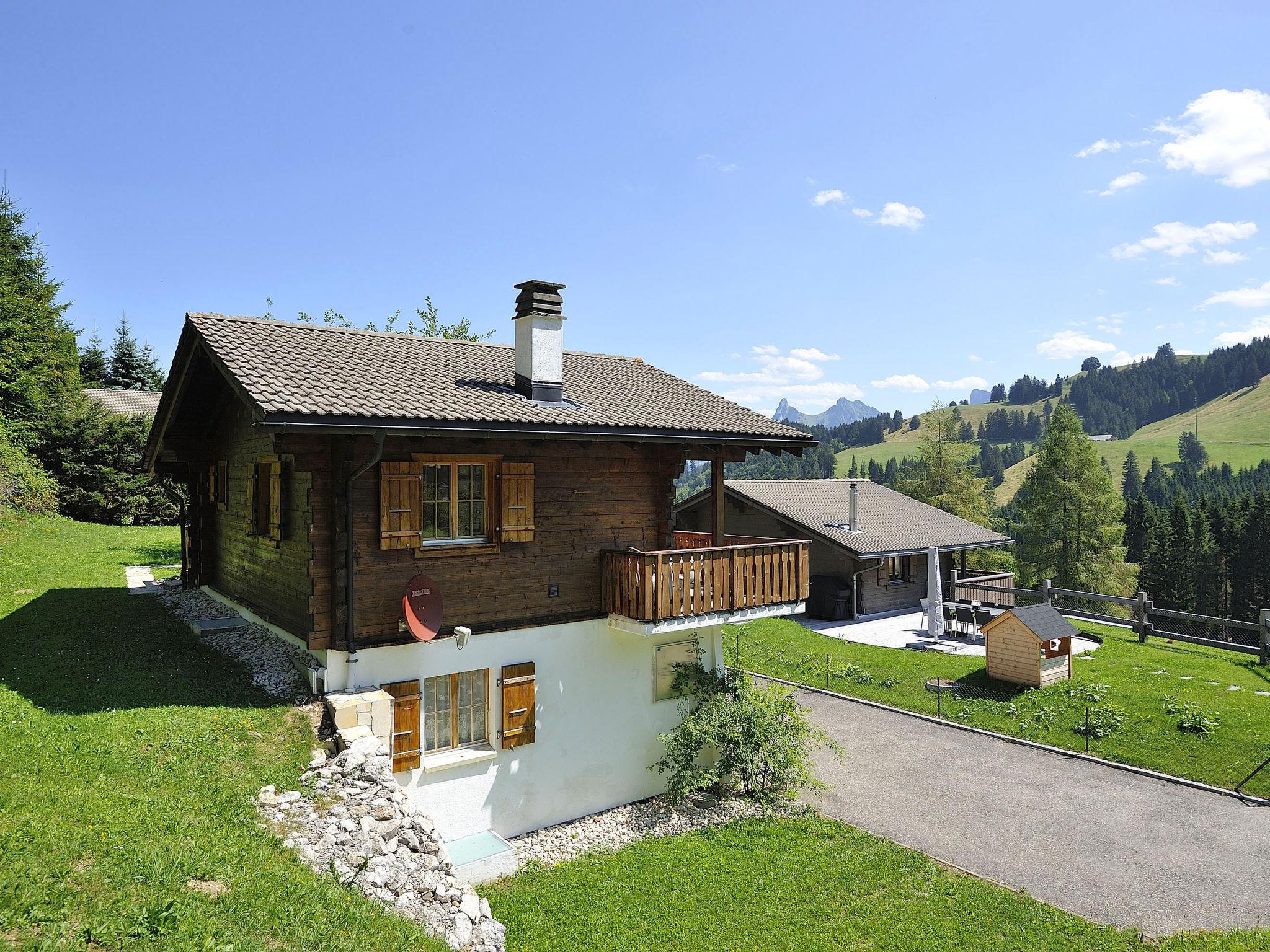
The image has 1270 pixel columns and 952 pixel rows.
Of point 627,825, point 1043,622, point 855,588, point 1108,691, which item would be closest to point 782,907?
point 627,825

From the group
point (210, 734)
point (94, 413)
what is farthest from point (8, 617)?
point (94, 413)

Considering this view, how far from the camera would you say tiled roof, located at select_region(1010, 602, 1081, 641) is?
1731 centimetres

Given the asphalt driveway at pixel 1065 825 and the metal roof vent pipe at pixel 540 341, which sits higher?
the metal roof vent pipe at pixel 540 341

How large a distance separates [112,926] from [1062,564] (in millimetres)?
46857

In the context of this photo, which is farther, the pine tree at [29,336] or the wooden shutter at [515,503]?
the pine tree at [29,336]

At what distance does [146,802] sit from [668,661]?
8.06 metres

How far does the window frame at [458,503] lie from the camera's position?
34.6ft

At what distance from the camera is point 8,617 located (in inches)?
523

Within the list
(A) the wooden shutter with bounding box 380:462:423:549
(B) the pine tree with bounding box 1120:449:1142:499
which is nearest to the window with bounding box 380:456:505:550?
(A) the wooden shutter with bounding box 380:462:423:549

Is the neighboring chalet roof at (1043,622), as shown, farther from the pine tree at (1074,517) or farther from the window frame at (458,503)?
the pine tree at (1074,517)

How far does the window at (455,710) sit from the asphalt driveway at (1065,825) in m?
5.72

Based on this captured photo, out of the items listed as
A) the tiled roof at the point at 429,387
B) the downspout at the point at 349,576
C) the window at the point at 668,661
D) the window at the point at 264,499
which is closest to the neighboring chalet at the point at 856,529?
the tiled roof at the point at 429,387

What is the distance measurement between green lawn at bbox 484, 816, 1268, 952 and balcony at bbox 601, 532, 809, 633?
3.28 metres

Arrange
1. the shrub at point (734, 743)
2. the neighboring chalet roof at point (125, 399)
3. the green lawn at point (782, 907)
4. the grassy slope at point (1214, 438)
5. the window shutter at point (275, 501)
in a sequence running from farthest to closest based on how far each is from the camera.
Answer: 1. the grassy slope at point (1214, 438)
2. the neighboring chalet roof at point (125, 399)
3. the shrub at point (734, 743)
4. the window shutter at point (275, 501)
5. the green lawn at point (782, 907)
